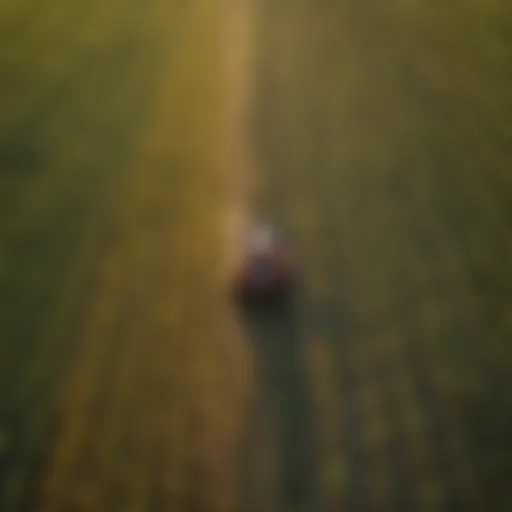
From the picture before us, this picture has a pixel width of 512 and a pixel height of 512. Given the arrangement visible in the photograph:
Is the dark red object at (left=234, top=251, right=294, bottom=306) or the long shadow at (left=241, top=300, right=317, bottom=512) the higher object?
the dark red object at (left=234, top=251, right=294, bottom=306)

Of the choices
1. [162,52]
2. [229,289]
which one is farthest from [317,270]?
[162,52]

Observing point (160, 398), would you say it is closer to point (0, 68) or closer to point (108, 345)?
point (108, 345)

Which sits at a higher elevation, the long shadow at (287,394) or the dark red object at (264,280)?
the dark red object at (264,280)

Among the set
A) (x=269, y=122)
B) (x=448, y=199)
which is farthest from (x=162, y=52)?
(x=448, y=199)

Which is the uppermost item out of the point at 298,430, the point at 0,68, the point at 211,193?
the point at 0,68

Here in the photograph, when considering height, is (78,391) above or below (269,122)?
below
